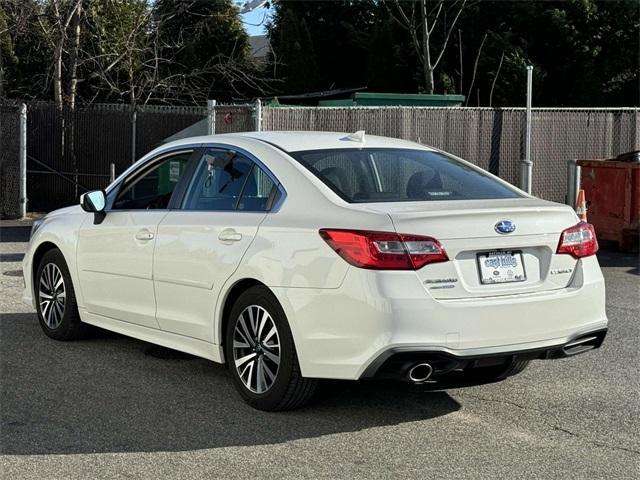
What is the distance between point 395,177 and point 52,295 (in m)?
3.17

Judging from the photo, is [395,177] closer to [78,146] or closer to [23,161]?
[23,161]

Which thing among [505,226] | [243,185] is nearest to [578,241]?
[505,226]

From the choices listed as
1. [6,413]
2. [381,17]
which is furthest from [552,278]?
[381,17]

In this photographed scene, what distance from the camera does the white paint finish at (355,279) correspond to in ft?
17.0

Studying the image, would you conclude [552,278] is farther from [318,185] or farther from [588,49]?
[588,49]

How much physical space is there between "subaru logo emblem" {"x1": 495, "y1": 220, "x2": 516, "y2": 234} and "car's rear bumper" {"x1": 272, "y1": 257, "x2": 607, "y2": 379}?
1.18 feet

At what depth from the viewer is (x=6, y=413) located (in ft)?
18.8

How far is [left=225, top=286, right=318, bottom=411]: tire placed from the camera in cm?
557

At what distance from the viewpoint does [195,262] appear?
20.3 ft

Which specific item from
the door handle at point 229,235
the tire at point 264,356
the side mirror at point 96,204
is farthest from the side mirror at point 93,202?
the tire at point 264,356

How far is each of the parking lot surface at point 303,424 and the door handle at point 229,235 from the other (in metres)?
0.97

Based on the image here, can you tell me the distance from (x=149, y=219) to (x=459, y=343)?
250 cm

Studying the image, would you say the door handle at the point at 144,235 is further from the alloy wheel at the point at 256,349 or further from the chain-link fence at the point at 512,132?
the chain-link fence at the point at 512,132

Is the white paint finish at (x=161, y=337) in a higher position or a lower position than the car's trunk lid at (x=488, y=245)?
lower
